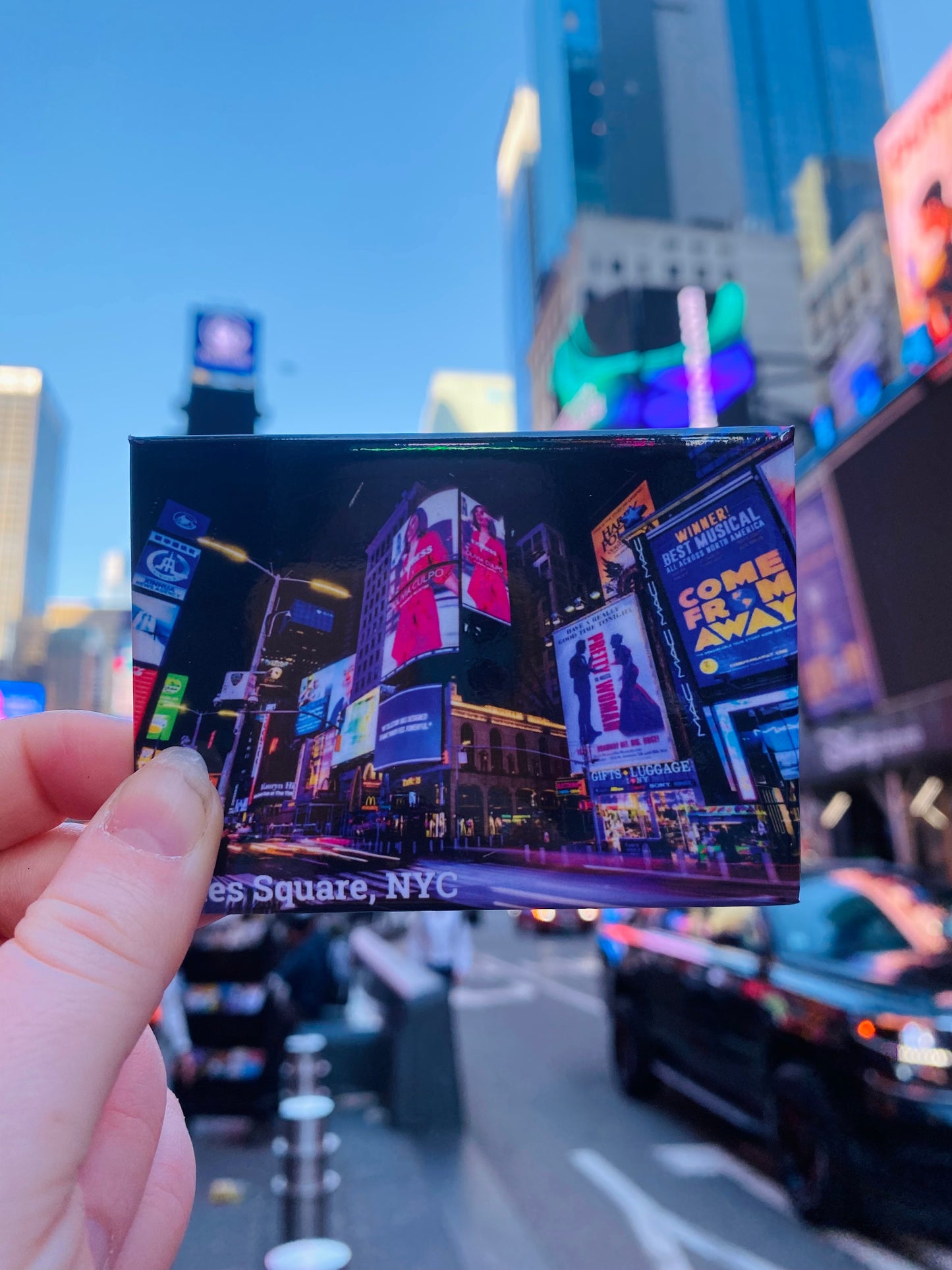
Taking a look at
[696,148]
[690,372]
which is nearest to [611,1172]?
[690,372]

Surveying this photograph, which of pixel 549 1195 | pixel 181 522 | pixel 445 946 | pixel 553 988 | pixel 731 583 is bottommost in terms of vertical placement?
pixel 553 988

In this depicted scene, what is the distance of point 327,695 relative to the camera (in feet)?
4.30

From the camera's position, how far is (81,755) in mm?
1656

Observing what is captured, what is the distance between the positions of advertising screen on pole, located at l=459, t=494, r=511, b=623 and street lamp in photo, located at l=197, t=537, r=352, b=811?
0.20m

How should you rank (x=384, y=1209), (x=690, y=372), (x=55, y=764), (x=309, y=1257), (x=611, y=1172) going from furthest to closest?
(x=690, y=372), (x=611, y=1172), (x=384, y=1209), (x=309, y=1257), (x=55, y=764)

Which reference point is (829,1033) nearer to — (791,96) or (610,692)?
(610,692)

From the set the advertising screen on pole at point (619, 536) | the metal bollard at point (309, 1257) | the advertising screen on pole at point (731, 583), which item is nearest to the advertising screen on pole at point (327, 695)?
the advertising screen on pole at point (619, 536)

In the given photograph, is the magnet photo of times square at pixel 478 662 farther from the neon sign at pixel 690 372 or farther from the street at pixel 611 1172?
Answer: the neon sign at pixel 690 372

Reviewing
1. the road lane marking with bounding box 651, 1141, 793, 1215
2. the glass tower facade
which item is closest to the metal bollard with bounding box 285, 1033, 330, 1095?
the road lane marking with bounding box 651, 1141, 793, 1215

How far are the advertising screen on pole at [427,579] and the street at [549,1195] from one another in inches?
120

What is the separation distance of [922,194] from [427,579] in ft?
29.2

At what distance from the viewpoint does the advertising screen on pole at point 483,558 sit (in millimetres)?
1344

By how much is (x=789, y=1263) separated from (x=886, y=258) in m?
35.3

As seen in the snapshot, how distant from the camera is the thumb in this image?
1029 millimetres
